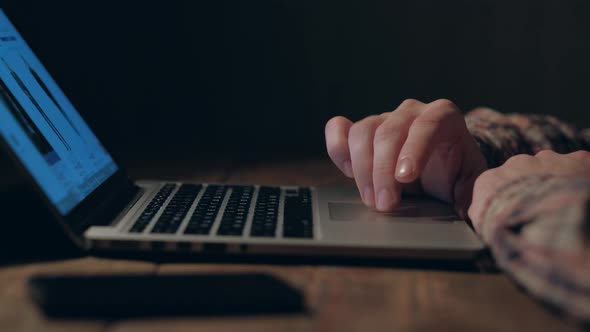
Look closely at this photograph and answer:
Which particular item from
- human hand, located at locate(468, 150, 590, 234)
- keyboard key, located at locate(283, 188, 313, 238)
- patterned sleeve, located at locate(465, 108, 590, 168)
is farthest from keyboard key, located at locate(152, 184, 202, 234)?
patterned sleeve, located at locate(465, 108, 590, 168)

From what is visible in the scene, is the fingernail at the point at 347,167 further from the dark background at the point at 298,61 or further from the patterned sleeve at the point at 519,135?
the dark background at the point at 298,61

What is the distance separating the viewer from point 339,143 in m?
0.76

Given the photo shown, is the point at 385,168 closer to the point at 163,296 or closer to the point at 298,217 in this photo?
the point at 298,217

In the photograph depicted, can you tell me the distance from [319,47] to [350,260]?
1.10 m

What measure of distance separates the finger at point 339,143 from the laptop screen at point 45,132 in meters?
0.30

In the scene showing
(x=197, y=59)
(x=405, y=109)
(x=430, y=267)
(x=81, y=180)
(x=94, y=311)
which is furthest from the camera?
(x=197, y=59)

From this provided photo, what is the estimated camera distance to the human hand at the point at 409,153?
0.65 metres

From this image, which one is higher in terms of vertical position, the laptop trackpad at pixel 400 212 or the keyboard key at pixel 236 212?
the keyboard key at pixel 236 212

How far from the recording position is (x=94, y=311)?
42 centimetres

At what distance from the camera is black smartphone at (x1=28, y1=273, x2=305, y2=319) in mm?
425

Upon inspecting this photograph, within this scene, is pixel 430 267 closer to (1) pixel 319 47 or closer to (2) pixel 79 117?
(2) pixel 79 117

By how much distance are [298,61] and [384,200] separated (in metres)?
0.98

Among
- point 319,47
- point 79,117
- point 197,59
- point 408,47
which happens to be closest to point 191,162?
point 79,117

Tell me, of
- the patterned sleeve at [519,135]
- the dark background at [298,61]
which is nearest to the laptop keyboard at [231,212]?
the patterned sleeve at [519,135]
